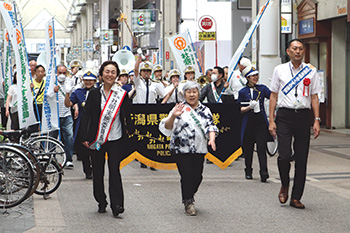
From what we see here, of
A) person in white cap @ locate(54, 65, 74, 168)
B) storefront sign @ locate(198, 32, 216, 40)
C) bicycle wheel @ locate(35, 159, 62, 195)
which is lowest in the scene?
bicycle wheel @ locate(35, 159, 62, 195)

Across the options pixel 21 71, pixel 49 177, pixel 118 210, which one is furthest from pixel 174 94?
pixel 118 210

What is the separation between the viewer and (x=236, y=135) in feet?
38.9

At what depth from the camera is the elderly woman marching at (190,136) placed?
8.38 metres

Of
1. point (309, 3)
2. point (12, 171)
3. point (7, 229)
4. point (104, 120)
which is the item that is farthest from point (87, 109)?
point (309, 3)

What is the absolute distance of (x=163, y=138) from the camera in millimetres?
11789

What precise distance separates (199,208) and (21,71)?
396cm

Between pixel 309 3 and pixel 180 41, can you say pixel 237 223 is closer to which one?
pixel 180 41

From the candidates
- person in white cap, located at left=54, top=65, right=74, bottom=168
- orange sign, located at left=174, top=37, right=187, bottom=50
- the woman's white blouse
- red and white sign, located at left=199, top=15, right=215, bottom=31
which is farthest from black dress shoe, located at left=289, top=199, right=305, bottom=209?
red and white sign, located at left=199, top=15, right=215, bottom=31

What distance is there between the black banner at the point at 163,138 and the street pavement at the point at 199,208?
1.02 feet

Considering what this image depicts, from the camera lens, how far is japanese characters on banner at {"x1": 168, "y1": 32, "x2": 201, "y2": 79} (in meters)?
A: 16.9

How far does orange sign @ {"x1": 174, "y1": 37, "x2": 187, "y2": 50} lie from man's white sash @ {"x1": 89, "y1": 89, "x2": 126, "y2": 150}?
879 centimetres

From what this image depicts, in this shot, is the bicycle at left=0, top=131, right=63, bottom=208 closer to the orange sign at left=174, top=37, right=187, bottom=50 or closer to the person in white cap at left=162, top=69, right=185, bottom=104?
the person in white cap at left=162, top=69, right=185, bottom=104

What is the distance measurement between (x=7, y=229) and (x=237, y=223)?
2385 mm

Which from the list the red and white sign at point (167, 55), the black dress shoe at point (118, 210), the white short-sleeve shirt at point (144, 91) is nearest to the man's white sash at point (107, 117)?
the black dress shoe at point (118, 210)
